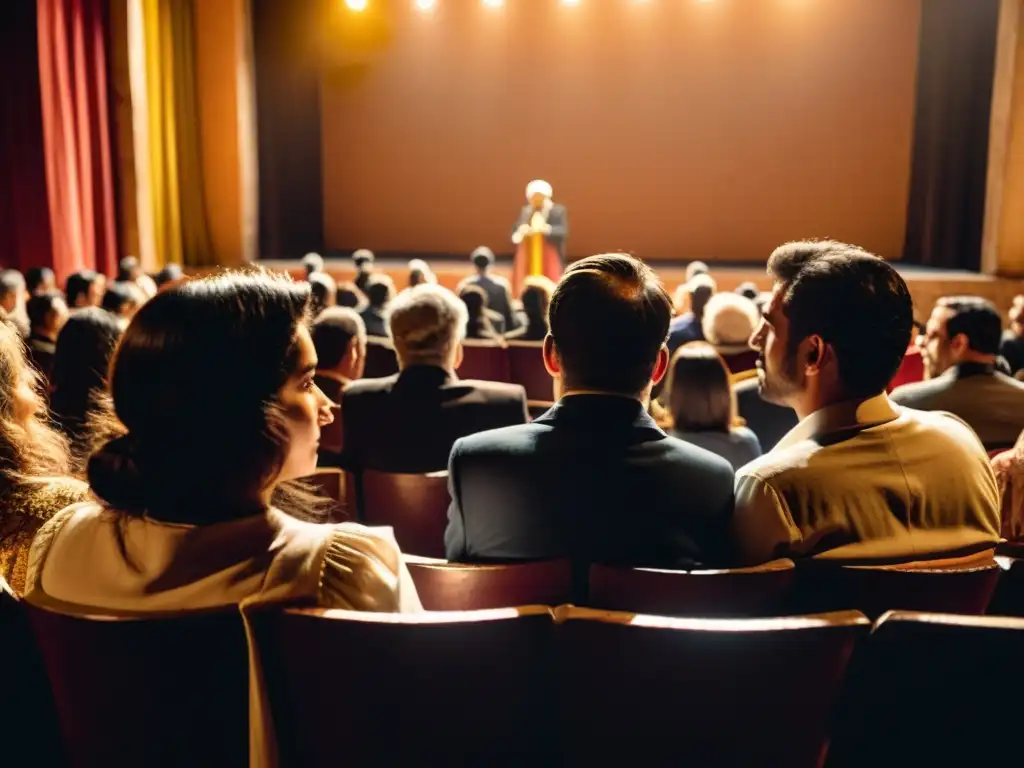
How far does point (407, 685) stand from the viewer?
1.23 metres

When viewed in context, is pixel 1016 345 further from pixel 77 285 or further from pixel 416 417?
pixel 77 285

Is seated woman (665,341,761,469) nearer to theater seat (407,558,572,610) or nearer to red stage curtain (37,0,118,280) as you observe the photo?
theater seat (407,558,572,610)

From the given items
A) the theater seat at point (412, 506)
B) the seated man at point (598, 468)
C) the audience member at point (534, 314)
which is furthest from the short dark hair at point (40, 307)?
the seated man at point (598, 468)

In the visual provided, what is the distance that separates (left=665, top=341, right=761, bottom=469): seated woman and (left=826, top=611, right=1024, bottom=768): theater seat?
1.37 m

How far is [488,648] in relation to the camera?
1225 millimetres

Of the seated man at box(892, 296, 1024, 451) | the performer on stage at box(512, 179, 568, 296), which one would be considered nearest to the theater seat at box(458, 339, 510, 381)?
the seated man at box(892, 296, 1024, 451)

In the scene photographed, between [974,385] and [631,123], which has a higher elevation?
[631,123]

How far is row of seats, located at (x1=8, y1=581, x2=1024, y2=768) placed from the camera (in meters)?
1.21

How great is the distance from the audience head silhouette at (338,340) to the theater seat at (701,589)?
2105 millimetres

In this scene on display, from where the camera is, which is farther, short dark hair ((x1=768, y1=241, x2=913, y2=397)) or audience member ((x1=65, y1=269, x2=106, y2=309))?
audience member ((x1=65, y1=269, x2=106, y2=309))

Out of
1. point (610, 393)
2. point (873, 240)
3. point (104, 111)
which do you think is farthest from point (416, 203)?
point (610, 393)

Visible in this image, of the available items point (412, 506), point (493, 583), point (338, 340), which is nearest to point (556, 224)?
point (338, 340)

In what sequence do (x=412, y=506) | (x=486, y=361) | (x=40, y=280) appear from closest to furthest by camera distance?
(x=412, y=506)
(x=486, y=361)
(x=40, y=280)

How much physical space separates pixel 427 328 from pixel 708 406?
2.71 ft
